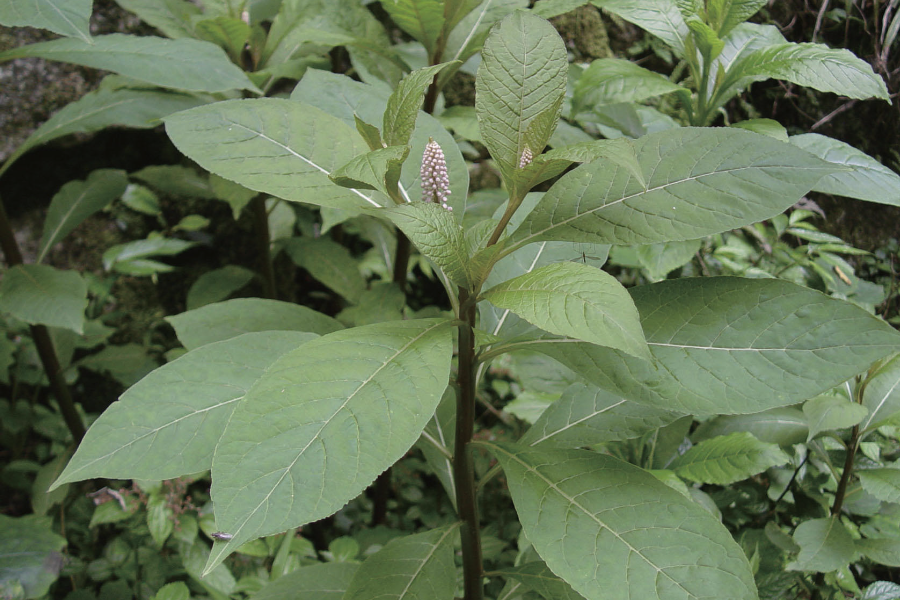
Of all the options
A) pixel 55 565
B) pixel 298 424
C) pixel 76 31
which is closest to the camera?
pixel 298 424

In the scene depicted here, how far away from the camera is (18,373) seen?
217 centimetres

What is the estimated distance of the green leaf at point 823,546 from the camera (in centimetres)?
128

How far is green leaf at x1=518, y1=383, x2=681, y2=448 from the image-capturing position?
1.17 meters

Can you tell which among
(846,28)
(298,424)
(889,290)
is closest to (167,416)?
(298,424)

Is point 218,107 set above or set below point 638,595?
above

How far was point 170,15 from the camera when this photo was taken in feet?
6.55

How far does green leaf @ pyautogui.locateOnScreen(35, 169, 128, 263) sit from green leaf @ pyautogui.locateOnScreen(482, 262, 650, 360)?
171 centimetres

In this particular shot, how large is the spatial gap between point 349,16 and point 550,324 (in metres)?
1.51

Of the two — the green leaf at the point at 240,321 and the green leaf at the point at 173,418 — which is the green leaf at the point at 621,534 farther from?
the green leaf at the point at 240,321

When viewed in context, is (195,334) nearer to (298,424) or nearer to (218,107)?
(218,107)

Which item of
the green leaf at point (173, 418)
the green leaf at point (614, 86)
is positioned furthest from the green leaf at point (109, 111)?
the green leaf at point (614, 86)

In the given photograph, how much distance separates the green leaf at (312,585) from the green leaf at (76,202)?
4.57ft

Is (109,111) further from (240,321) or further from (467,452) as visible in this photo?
(467,452)

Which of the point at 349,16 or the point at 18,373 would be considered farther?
the point at 18,373
